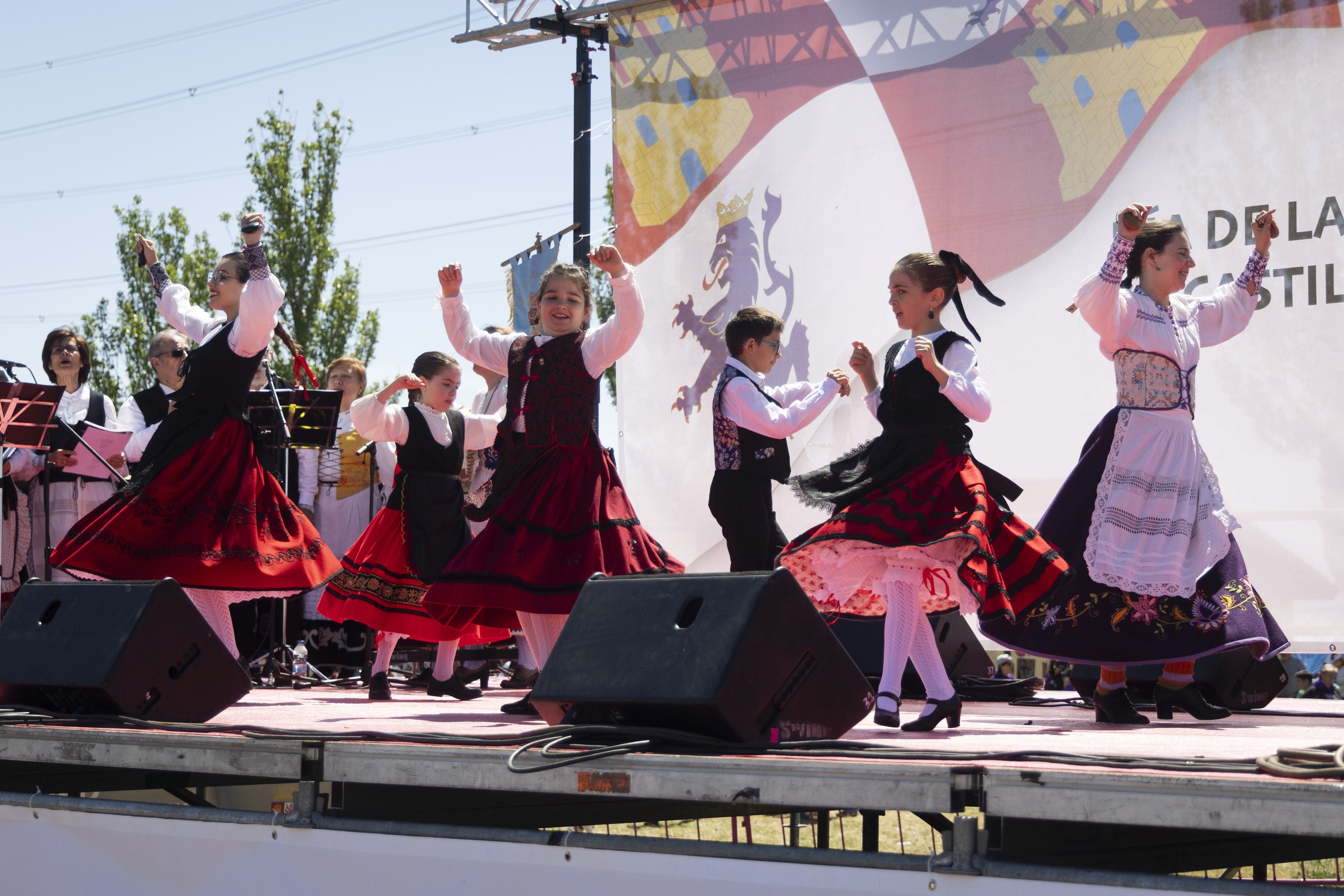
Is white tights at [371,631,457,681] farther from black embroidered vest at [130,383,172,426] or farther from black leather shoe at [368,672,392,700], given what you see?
black embroidered vest at [130,383,172,426]

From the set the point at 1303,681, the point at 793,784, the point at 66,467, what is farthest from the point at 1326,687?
the point at 66,467

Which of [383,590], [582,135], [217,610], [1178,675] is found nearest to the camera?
[1178,675]

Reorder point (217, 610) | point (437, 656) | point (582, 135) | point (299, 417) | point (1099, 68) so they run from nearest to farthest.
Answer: point (217, 610)
point (437, 656)
point (299, 417)
point (1099, 68)
point (582, 135)

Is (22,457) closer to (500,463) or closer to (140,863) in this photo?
(500,463)

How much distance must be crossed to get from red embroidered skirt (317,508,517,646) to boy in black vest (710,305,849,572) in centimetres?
92

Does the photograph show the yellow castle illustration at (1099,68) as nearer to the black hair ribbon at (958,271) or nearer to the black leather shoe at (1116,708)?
the black hair ribbon at (958,271)

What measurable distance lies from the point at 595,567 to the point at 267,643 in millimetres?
4072

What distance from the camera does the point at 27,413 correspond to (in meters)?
4.99

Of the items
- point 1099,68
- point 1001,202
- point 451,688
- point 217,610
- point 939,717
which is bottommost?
point 451,688

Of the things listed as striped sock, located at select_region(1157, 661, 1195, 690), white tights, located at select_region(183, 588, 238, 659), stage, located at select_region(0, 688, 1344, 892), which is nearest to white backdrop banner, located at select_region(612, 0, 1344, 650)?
striped sock, located at select_region(1157, 661, 1195, 690)

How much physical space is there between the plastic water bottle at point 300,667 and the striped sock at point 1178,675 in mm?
3713

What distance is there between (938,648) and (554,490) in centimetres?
174

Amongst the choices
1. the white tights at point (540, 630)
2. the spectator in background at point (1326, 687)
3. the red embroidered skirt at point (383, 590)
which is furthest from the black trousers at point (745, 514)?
the spectator in background at point (1326, 687)

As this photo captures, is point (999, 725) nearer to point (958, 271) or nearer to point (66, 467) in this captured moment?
point (958, 271)
